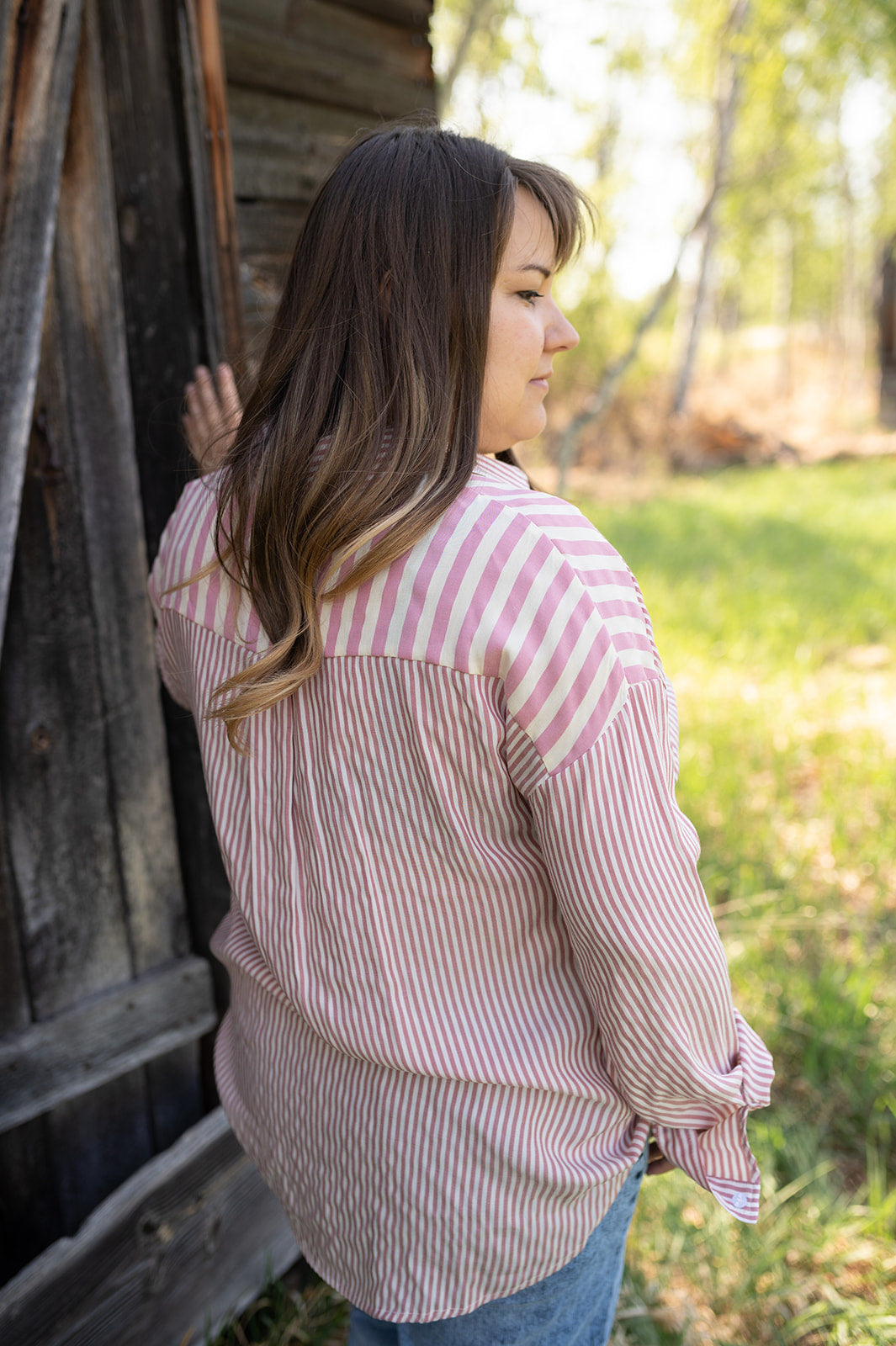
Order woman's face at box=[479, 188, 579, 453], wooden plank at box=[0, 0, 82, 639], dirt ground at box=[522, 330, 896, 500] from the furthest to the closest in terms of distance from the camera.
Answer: dirt ground at box=[522, 330, 896, 500] → wooden plank at box=[0, 0, 82, 639] → woman's face at box=[479, 188, 579, 453]

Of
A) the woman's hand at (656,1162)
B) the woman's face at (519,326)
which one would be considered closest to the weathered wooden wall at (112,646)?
the woman's face at (519,326)

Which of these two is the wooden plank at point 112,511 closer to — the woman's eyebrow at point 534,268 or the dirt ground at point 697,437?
the woman's eyebrow at point 534,268

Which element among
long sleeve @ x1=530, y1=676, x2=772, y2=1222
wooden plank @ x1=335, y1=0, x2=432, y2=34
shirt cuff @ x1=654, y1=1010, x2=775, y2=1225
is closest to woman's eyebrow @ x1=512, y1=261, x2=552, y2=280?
long sleeve @ x1=530, y1=676, x2=772, y2=1222

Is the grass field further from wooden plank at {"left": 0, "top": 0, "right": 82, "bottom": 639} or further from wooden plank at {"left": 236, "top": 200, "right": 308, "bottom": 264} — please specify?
wooden plank at {"left": 236, "top": 200, "right": 308, "bottom": 264}

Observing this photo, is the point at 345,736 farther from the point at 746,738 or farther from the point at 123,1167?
the point at 746,738

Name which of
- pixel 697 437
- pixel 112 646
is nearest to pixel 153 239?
pixel 112 646

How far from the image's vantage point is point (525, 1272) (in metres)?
1.03

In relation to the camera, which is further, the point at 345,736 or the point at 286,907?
the point at 286,907

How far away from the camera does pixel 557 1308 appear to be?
3.67ft

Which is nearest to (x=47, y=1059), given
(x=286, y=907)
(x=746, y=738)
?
(x=286, y=907)

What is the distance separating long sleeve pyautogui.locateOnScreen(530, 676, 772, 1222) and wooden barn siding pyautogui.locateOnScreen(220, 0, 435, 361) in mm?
1312

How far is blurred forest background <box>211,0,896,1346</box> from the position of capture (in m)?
1.97

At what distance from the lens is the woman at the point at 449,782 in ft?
2.83

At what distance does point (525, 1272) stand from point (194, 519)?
0.93m
